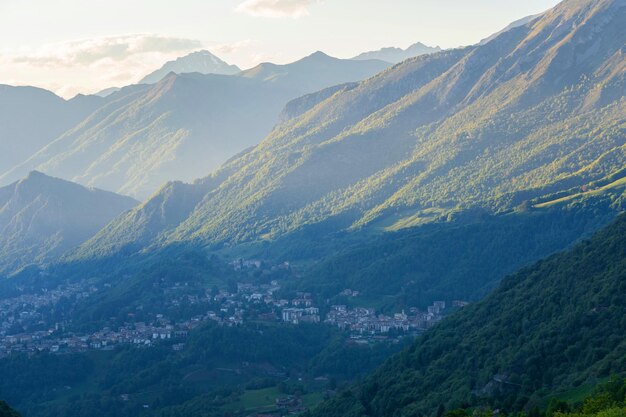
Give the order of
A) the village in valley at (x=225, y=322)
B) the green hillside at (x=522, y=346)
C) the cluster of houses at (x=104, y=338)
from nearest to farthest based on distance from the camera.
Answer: the green hillside at (x=522, y=346) → the village in valley at (x=225, y=322) → the cluster of houses at (x=104, y=338)

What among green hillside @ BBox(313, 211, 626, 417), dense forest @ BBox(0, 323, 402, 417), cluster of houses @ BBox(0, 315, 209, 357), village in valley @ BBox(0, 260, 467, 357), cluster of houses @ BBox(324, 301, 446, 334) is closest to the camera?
green hillside @ BBox(313, 211, 626, 417)

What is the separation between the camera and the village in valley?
15800 centimetres

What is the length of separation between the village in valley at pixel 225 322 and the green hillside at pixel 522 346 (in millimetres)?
37311

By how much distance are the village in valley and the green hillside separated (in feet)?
122

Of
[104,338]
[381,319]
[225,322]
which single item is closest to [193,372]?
[225,322]

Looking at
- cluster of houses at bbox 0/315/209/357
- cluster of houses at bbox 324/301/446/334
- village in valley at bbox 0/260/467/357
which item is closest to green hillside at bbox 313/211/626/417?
cluster of houses at bbox 324/301/446/334

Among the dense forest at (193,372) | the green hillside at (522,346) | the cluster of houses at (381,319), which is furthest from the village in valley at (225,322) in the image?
the green hillside at (522,346)

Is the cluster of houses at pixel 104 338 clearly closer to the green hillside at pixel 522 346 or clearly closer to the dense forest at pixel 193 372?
the dense forest at pixel 193 372

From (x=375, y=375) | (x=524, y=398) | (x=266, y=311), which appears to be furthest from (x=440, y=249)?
(x=524, y=398)

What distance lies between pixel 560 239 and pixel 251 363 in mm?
59691

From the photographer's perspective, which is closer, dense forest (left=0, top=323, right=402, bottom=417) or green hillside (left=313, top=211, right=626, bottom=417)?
green hillside (left=313, top=211, right=626, bottom=417)

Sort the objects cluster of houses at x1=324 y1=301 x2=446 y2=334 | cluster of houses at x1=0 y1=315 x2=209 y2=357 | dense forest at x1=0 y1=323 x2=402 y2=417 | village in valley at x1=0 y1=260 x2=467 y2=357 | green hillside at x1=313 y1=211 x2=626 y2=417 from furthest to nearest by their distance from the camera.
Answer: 1. cluster of houses at x1=0 y1=315 x2=209 y2=357
2. village in valley at x1=0 y1=260 x2=467 y2=357
3. cluster of houses at x1=324 y1=301 x2=446 y2=334
4. dense forest at x1=0 y1=323 x2=402 y2=417
5. green hillside at x1=313 y1=211 x2=626 y2=417

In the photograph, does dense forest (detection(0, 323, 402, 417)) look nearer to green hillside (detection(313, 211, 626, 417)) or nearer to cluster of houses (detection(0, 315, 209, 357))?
cluster of houses (detection(0, 315, 209, 357))

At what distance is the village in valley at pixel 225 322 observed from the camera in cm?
15800
